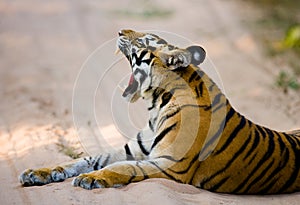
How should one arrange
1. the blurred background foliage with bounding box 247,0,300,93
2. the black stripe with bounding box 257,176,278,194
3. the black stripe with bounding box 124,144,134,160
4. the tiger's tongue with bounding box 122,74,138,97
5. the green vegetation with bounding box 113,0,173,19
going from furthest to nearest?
the green vegetation with bounding box 113,0,173,19
the blurred background foliage with bounding box 247,0,300,93
the black stripe with bounding box 124,144,134,160
the tiger's tongue with bounding box 122,74,138,97
the black stripe with bounding box 257,176,278,194

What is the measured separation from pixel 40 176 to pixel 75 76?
374 cm

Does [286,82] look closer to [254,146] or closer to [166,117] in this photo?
[254,146]

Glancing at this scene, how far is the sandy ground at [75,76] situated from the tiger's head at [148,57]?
2.60 ft

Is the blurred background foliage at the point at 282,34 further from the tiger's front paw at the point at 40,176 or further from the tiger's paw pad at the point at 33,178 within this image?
the tiger's paw pad at the point at 33,178

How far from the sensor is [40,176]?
16.2ft

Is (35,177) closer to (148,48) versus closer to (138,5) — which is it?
(148,48)

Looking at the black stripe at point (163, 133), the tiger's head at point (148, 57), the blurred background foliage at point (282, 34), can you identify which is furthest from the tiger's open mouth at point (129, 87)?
the blurred background foliage at point (282, 34)

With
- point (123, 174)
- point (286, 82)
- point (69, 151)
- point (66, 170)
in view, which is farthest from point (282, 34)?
point (123, 174)

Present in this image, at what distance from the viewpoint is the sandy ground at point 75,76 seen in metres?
4.77

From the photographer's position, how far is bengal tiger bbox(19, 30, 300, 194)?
15.9 feet

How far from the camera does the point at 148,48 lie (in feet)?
17.0

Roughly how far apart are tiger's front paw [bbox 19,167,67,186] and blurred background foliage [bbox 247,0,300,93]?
3.95m

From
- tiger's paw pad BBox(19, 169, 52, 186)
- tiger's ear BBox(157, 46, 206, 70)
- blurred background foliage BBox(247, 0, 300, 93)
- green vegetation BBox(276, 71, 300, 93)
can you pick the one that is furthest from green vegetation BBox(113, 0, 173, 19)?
tiger's paw pad BBox(19, 169, 52, 186)

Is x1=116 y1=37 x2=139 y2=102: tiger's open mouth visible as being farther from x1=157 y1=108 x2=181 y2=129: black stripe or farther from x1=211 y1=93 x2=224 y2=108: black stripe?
x1=211 y1=93 x2=224 y2=108: black stripe
